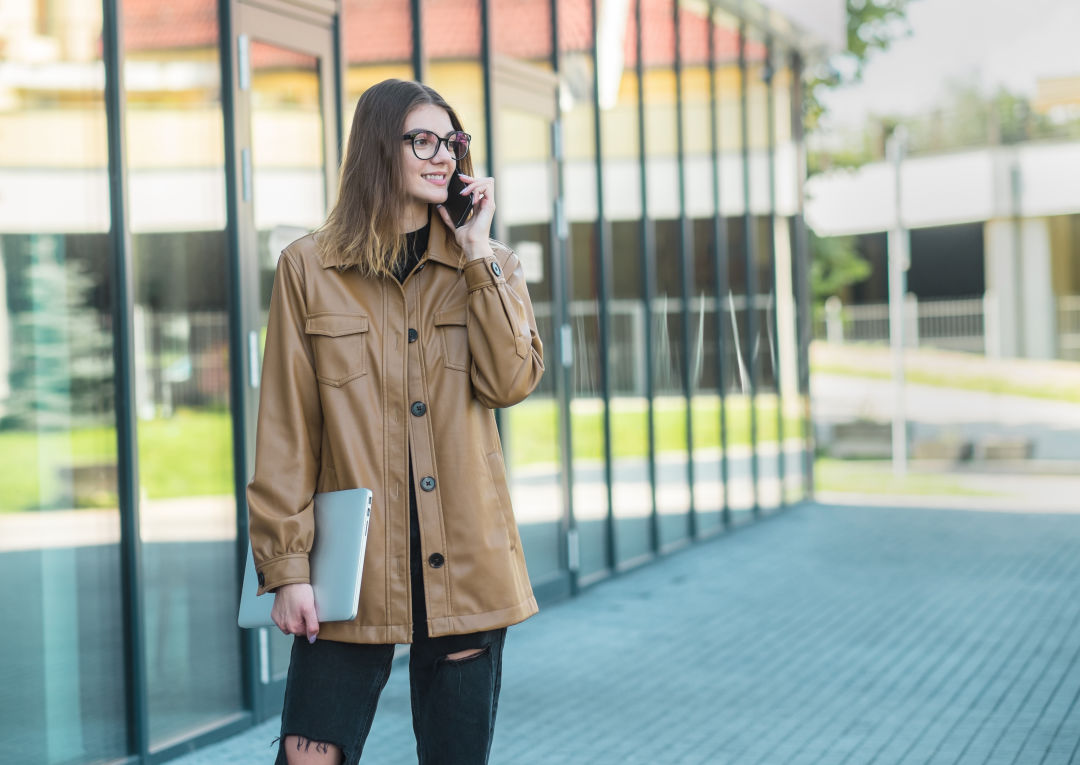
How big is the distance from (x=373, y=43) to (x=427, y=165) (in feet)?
13.7

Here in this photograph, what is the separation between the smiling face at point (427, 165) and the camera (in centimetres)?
246

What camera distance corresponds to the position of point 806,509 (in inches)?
504

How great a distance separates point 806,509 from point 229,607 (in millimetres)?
8349

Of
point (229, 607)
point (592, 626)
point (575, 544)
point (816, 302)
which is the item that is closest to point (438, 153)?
point (229, 607)

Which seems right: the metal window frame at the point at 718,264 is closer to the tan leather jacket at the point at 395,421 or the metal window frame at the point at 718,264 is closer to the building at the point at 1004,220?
the tan leather jacket at the point at 395,421

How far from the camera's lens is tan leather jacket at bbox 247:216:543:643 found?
2383 mm

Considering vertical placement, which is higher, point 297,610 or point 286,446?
point 286,446

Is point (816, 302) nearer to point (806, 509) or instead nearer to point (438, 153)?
point (806, 509)

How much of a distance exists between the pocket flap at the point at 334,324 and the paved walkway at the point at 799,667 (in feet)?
8.96

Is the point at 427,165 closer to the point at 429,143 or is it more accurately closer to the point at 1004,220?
the point at 429,143

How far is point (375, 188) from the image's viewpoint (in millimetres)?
2471

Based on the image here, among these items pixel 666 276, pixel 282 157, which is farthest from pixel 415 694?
pixel 666 276

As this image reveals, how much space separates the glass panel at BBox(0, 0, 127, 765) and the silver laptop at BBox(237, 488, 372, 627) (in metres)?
2.25

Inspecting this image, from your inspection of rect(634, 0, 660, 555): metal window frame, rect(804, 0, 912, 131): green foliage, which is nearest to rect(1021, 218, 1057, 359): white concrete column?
rect(804, 0, 912, 131): green foliage
